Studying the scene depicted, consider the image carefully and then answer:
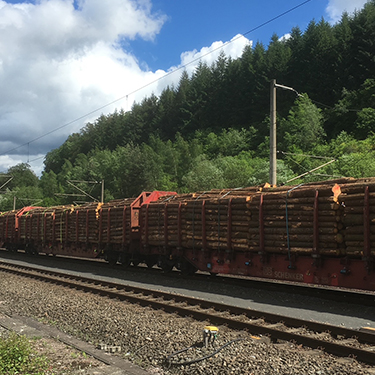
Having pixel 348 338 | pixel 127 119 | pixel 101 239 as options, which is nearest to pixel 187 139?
pixel 127 119

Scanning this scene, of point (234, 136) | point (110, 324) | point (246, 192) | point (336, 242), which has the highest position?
point (234, 136)

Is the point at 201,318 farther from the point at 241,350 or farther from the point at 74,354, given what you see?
the point at 74,354

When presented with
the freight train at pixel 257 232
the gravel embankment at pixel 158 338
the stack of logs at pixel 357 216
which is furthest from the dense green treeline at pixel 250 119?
the gravel embankment at pixel 158 338

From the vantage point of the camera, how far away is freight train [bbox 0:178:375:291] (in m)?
9.52

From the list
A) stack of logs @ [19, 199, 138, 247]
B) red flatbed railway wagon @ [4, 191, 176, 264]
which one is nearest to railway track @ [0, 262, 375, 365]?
red flatbed railway wagon @ [4, 191, 176, 264]

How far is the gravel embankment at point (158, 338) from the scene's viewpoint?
18.0 feet

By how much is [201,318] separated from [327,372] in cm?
362

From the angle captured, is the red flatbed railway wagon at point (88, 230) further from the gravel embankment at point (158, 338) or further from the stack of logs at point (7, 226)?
the gravel embankment at point (158, 338)

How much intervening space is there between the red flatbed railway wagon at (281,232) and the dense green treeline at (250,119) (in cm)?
2812

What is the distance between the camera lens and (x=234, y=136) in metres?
81.3

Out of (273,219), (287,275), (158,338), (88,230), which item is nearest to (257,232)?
(273,219)

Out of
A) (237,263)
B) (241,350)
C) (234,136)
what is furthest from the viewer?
(234,136)

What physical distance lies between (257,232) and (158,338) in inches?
218

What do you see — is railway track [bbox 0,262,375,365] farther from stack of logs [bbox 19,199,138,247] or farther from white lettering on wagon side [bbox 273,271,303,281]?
stack of logs [bbox 19,199,138,247]
